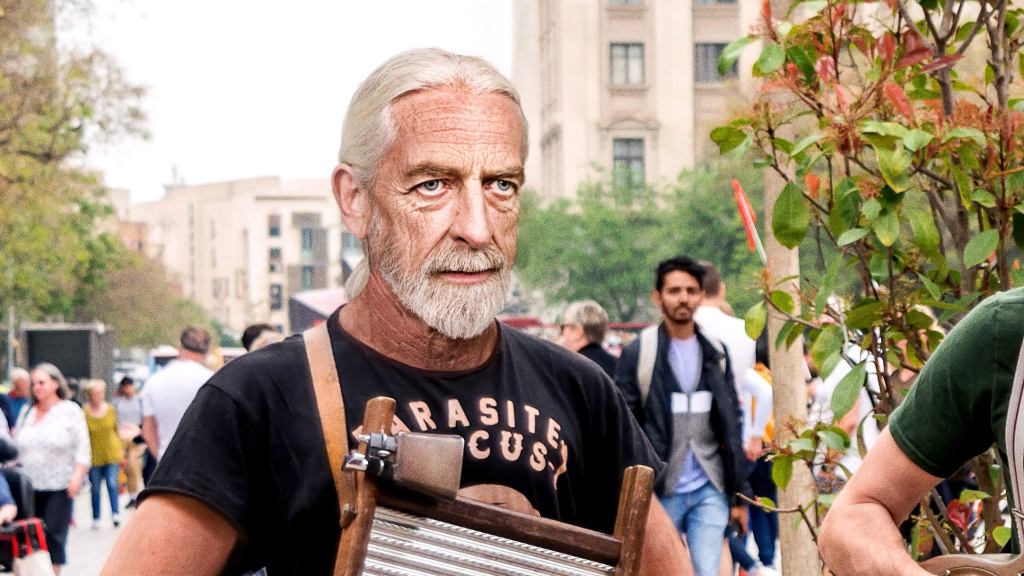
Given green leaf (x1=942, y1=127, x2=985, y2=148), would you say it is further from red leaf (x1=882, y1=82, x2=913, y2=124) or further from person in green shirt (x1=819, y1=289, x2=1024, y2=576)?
person in green shirt (x1=819, y1=289, x2=1024, y2=576)

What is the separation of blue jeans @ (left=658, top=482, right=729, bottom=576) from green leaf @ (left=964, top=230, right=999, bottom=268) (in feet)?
15.3

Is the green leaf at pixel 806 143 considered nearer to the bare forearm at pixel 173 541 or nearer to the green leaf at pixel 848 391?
the green leaf at pixel 848 391

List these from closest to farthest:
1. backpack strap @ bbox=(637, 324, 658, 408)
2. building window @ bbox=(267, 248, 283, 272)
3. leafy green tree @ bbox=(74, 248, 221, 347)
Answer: backpack strap @ bbox=(637, 324, 658, 408)
leafy green tree @ bbox=(74, 248, 221, 347)
building window @ bbox=(267, 248, 283, 272)

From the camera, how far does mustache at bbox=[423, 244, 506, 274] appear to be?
8.73 ft

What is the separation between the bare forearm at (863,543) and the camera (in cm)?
273

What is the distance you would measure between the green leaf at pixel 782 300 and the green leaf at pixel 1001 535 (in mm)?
851

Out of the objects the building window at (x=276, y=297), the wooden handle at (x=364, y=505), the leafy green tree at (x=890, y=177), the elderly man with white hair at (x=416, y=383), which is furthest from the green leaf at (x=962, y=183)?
the building window at (x=276, y=297)

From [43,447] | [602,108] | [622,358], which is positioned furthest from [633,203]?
[622,358]

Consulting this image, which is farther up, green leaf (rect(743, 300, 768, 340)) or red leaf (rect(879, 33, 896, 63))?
red leaf (rect(879, 33, 896, 63))

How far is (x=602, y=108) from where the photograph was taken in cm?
8394

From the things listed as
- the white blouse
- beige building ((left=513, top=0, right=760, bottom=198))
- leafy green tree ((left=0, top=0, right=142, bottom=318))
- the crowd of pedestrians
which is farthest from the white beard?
beige building ((left=513, top=0, right=760, bottom=198))

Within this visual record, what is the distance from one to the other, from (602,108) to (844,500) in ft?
268

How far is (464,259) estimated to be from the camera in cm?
266

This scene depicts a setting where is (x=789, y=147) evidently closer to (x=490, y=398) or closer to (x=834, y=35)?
(x=834, y=35)
